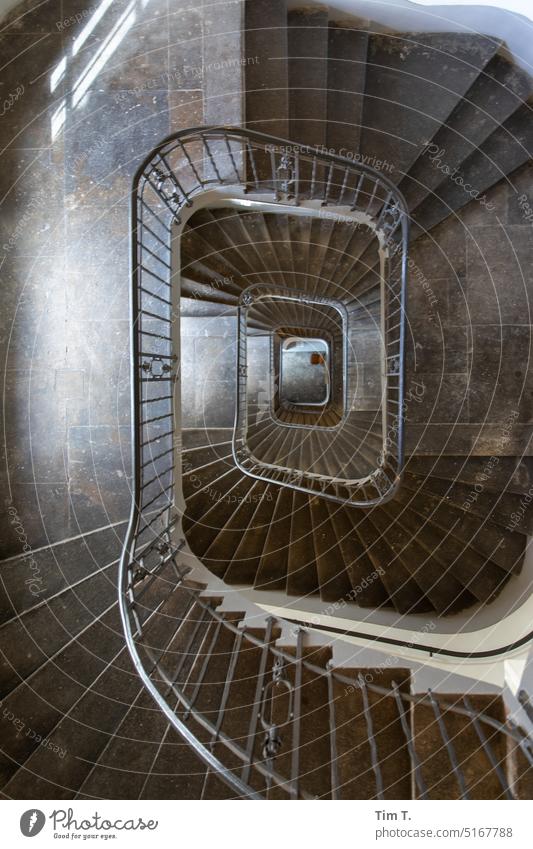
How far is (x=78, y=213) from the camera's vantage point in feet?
12.7

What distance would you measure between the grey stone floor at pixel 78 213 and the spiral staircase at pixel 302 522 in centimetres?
32

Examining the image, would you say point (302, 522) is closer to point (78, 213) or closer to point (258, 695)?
point (258, 695)

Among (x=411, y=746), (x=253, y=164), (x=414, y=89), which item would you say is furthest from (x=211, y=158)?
(x=411, y=746)

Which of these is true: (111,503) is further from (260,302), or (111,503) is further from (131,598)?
(260,302)

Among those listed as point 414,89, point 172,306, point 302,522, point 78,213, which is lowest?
point 302,522

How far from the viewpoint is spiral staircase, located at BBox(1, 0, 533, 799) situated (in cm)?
269

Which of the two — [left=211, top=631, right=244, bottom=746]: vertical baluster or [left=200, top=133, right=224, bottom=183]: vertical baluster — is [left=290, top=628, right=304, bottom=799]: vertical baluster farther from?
[left=200, top=133, right=224, bottom=183]: vertical baluster

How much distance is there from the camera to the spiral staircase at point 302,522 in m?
2.69

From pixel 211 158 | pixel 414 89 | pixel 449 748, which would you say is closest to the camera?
pixel 449 748

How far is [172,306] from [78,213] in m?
1.16

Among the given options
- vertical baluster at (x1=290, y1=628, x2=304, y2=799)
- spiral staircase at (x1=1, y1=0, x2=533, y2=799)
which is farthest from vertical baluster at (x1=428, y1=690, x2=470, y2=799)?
vertical baluster at (x1=290, y1=628, x2=304, y2=799)
